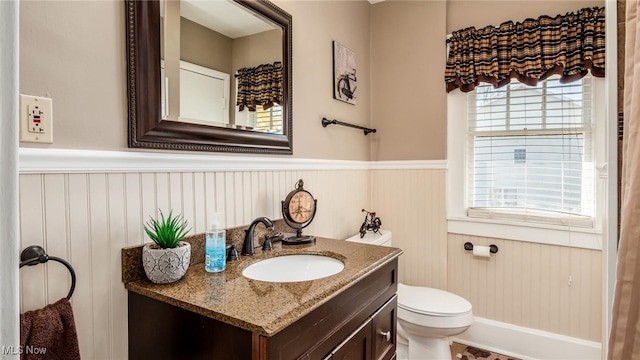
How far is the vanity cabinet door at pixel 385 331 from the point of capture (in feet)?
4.36

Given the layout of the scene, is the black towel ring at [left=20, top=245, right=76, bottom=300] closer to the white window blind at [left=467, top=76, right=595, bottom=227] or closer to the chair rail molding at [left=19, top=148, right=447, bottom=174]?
the chair rail molding at [left=19, top=148, right=447, bottom=174]

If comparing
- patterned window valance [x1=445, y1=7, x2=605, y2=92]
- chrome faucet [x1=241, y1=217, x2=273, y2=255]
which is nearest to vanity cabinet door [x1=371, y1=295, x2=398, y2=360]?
chrome faucet [x1=241, y1=217, x2=273, y2=255]

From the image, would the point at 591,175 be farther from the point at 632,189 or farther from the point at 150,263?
the point at 150,263

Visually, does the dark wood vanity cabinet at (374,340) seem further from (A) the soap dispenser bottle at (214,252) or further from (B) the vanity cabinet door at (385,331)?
(A) the soap dispenser bottle at (214,252)

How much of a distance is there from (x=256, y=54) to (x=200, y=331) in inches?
46.1

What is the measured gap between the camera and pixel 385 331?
1.42 meters

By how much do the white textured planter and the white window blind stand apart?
2.03 m

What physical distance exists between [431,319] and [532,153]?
1277 millimetres

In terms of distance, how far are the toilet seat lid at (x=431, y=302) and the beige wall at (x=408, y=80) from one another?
0.93 meters

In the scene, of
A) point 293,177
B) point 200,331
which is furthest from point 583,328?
point 200,331

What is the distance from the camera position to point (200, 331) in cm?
90

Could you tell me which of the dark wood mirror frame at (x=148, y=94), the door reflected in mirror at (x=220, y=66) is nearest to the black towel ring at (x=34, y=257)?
the dark wood mirror frame at (x=148, y=94)

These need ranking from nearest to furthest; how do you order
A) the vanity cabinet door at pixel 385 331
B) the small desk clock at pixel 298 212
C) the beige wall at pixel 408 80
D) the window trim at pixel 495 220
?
the vanity cabinet door at pixel 385 331 → the small desk clock at pixel 298 212 → the window trim at pixel 495 220 → the beige wall at pixel 408 80

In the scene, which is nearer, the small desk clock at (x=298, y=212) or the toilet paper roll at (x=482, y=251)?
the small desk clock at (x=298, y=212)
